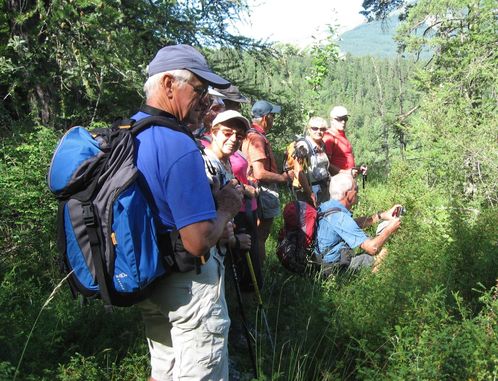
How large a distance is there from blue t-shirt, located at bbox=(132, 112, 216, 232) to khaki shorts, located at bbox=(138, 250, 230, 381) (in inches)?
12.0

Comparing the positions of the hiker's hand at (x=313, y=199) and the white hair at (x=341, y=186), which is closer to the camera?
the white hair at (x=341, y=186)

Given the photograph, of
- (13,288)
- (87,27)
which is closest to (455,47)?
(87,27)

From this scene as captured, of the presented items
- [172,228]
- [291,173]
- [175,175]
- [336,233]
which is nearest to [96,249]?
[172,228]

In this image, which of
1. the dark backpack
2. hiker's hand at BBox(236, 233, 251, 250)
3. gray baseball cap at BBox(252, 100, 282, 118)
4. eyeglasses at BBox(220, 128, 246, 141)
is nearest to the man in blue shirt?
hiker's hand at BBox(236, 233, 251, 250)

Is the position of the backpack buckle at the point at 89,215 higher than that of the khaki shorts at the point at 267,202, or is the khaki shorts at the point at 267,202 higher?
the backpack buckle at the point at 89,215

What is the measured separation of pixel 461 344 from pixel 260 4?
6.38m

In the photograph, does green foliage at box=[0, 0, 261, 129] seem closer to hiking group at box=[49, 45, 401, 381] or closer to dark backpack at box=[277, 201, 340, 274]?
dark backpack at box=[277, 201, 340, 274]

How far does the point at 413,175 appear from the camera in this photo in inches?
292

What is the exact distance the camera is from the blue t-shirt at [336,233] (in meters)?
4.64

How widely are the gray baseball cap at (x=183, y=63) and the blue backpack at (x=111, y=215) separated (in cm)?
22

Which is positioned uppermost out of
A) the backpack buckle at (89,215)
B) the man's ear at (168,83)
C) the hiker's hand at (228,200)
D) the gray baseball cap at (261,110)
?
the man's ear at (168,83)

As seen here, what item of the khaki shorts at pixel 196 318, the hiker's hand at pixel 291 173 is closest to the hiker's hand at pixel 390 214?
the hiker's hand at pixel 291 173

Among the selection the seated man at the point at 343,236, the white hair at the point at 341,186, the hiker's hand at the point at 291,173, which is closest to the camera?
the seated man at the point at 343,236

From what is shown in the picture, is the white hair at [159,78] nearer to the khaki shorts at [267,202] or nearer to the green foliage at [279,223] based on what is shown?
the green foliage at [279,223]
